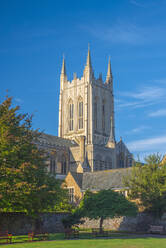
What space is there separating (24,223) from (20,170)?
23.8 feet

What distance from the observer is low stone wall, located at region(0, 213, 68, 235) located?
27.1m

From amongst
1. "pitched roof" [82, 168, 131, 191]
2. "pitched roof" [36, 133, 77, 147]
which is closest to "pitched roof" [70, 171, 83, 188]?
"pitched roof" [82, 168, 131, 191]

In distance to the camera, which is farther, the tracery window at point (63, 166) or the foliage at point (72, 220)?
the tracery window at point (63, 166)

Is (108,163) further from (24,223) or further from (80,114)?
(24,223)

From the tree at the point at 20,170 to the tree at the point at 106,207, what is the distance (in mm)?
3207

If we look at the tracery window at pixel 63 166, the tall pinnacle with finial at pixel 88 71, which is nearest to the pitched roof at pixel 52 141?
the tracery window at pixel 63 166

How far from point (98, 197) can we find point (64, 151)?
194 ft

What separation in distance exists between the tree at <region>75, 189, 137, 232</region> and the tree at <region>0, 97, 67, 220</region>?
3.21 metres

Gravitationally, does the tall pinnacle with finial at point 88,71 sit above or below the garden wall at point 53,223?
above

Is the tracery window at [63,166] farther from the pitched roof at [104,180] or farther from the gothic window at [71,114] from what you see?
the pitched roof at [104,180]

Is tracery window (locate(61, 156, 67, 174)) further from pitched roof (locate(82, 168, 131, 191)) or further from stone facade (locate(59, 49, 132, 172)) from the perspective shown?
pitched roof (locate(82, 168, 131, 191))

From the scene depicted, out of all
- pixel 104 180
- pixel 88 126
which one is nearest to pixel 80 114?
pixel 88 126

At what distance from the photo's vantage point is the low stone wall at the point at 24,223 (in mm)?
27095

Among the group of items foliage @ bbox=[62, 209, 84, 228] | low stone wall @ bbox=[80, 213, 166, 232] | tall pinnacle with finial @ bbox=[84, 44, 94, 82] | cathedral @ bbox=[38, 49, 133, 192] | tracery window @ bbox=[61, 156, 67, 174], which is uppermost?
tall pinnacle with finial @ bbox=[84, 44, 94, 82]
